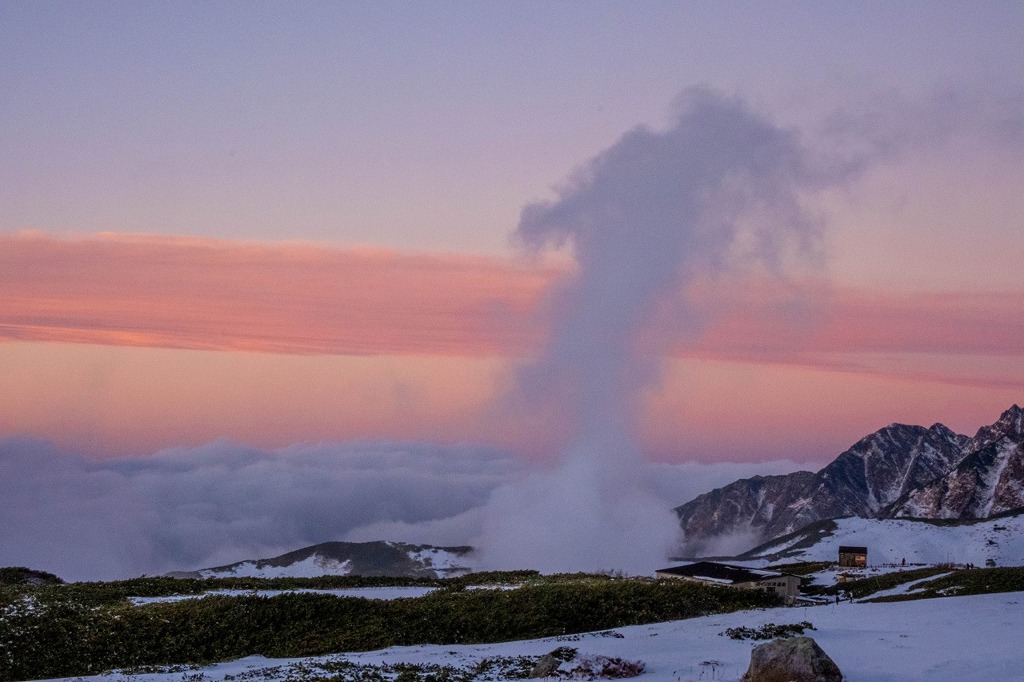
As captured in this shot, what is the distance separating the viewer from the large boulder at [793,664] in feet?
104

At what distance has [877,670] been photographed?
115ft

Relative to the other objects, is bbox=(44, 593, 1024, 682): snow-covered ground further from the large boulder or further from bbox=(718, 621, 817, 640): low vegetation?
the large boulder

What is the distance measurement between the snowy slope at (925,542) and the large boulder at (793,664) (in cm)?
11910

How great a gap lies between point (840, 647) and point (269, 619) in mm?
26718

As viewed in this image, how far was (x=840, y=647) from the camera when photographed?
131 ft

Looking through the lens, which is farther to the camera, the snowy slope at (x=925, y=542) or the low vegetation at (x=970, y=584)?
the snowy slope at (x=925, y=542)

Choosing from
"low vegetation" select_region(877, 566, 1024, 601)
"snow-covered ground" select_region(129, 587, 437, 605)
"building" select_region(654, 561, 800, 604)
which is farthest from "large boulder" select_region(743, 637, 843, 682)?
"building" select_region(654, 561, 800, 604)

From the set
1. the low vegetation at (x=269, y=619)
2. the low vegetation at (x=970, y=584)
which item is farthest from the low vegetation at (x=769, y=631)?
the low vegetation at (x=970, y=584)

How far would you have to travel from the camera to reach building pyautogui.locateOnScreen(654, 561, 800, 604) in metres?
74.9

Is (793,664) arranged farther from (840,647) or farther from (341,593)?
(341,593)

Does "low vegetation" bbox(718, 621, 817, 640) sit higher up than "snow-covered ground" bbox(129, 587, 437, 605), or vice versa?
"snow-covered ground" bbox(129, 587, 437, 605)

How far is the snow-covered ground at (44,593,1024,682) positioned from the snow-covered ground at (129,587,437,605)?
12.4 metres

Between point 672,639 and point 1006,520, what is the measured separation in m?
136

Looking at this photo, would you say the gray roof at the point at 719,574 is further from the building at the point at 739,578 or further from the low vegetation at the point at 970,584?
the low vegetation at the point at 970,584
